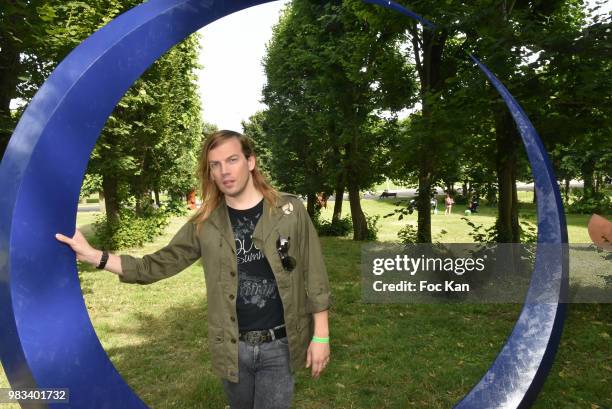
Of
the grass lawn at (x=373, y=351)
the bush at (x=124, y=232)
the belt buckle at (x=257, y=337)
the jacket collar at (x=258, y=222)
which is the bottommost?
the grass lawn at (x=373, y=351)

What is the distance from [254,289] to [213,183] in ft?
2.30

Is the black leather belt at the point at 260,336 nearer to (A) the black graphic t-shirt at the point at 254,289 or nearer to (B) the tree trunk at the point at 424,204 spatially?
(A) the black graphic t-shirt at the point at 254,289

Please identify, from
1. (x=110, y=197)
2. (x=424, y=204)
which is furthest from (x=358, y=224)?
(x=110, y=197)

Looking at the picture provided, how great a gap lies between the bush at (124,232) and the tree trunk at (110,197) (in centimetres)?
24

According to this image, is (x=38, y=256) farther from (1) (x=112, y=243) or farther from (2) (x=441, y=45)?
(1) (x=112, y=243)

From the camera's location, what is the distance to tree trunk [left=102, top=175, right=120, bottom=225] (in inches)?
704

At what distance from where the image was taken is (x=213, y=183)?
2910 mm

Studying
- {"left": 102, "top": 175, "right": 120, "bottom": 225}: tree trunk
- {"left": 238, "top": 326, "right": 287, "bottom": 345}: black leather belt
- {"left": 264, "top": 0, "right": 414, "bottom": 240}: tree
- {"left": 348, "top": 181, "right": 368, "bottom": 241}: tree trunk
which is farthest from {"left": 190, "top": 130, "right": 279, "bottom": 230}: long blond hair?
{"left": 348, "top": 181, "right": 368, "bottom": 241}: tree trunk

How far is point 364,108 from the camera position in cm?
1866

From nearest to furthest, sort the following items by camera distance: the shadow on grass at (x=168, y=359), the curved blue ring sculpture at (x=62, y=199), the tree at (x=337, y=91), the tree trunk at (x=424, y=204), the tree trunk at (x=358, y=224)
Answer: the curved blue ring sculpture at (x=62, y=199)
the shadow on grass at (x=168, y=359)
the tree trunk at (x=424, y=204)
the tree at (x=337, y=91)
the tree trunk at (x=358, y=224)

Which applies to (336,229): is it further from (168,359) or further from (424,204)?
(168,359)

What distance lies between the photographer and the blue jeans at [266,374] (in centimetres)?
278

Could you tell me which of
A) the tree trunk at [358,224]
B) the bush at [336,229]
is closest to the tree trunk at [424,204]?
the tree trunk at [358,224]

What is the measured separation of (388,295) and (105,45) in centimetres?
923
